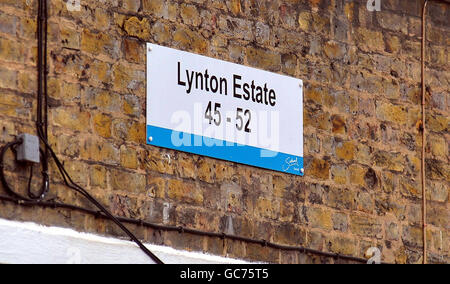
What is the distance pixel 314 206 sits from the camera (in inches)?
397

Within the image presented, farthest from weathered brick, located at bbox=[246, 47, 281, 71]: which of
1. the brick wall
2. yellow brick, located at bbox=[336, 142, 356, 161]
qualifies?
yellow brick, located at bbox=[336, 142, 356, 161]

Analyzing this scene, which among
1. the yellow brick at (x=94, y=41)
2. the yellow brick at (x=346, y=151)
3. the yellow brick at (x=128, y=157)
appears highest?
the yellow brick at (x=94, y=41)

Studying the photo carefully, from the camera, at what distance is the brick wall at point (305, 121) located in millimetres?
9000

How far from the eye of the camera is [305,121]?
10.2m

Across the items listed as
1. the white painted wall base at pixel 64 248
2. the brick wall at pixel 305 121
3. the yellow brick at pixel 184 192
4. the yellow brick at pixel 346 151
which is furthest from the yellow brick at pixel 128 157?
the yellow brick at pixel 346 151

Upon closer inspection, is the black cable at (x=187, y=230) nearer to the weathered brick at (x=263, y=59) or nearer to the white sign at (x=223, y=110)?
the white sign at (x=223, y=110)

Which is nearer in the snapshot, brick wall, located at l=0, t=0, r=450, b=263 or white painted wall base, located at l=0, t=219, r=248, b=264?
white painted wall base, located at l=0, t=219, r=248, b=264

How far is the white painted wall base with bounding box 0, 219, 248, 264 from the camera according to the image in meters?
8.45

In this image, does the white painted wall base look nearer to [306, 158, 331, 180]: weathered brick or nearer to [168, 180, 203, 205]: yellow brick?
[168, 180, 203, 205]: yellow brick

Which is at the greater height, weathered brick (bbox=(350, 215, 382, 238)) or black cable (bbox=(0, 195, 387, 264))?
weathered brick (bbox=(350, 215, 382, 238))

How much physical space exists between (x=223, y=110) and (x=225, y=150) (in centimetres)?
27

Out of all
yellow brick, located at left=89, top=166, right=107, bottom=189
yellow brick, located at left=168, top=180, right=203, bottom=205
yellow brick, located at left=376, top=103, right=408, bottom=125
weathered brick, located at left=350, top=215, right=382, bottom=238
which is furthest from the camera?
yellow brick, located at left=376, top=103, right=408, bottom=125
